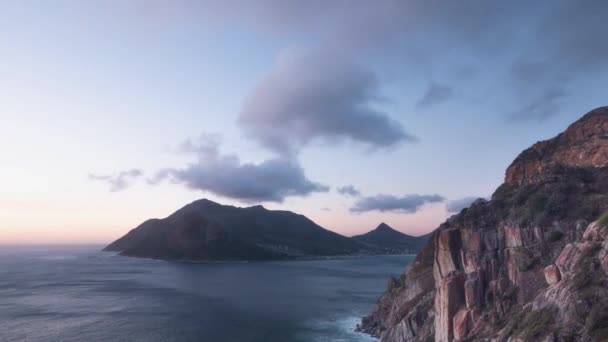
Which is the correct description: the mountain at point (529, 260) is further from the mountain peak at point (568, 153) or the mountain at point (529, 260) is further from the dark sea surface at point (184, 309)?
the dark sea surface at point (184, 309)

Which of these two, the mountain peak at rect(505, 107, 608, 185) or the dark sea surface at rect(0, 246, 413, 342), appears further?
the dark sea surface at rect(0, 246, 413, 342)

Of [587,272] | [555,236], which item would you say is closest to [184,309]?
[555,236]

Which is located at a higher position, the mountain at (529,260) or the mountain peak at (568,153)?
the mountain peak at (568,153)

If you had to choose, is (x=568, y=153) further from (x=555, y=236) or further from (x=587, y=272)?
(x=587, y=272)

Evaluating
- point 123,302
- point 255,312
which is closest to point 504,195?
point 255,312

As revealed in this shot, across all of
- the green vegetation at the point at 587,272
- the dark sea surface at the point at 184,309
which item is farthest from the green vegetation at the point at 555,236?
the dark sea surface at the point at 184,309

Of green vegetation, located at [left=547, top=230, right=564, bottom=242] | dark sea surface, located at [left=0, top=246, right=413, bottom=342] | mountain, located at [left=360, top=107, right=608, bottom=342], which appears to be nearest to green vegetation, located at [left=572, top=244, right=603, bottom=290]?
mountain, located at [left=360, top=107, right=608, bottom=342]

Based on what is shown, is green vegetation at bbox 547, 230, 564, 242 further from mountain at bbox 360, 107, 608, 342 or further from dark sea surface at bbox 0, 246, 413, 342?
dark sea surface at bbox 0, 246, 413, 342
